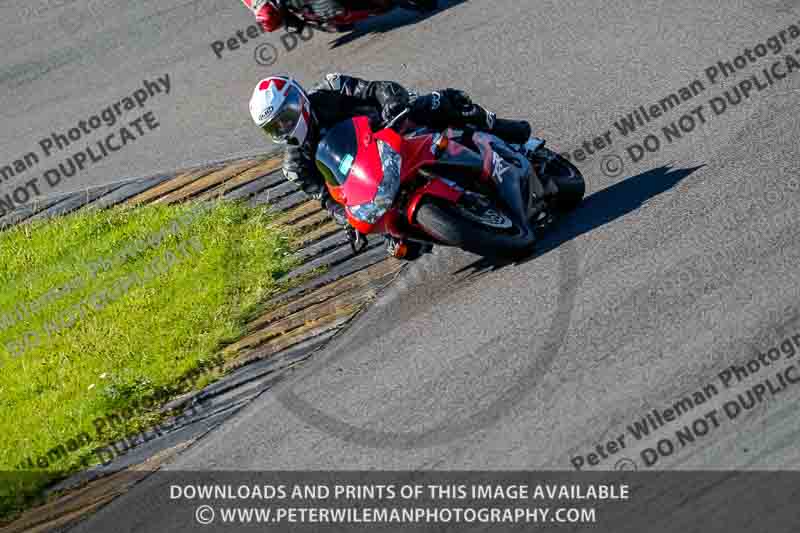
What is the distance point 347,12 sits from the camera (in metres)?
13.2

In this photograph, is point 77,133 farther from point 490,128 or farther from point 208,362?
point 490,128

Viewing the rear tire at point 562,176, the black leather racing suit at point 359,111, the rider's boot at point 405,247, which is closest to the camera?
the rider's boot at point 405,247

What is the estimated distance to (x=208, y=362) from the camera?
9.95 m

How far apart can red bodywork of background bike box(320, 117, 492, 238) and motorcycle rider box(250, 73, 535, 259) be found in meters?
0.29

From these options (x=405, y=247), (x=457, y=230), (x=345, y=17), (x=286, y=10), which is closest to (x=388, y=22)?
(x=345, y=17)

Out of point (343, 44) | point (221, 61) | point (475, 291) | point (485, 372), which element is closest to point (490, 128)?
point (475, 291)

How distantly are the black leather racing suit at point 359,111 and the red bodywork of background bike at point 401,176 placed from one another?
329 mm

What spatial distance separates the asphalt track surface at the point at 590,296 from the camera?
746cm

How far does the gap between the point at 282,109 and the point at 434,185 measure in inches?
53.6

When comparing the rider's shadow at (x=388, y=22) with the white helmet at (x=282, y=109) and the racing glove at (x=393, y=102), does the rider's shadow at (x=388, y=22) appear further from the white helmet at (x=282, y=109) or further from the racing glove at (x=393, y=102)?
the white helmet at (x=282, y=109)

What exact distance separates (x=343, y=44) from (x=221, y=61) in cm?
169

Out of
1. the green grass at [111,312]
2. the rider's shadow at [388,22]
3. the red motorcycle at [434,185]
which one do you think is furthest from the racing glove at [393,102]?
the rider's shadow at [388,22]

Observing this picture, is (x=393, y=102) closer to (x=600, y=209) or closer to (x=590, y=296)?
(x=600, y=209)

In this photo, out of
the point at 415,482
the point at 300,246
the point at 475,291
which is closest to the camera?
the point at 415,482
